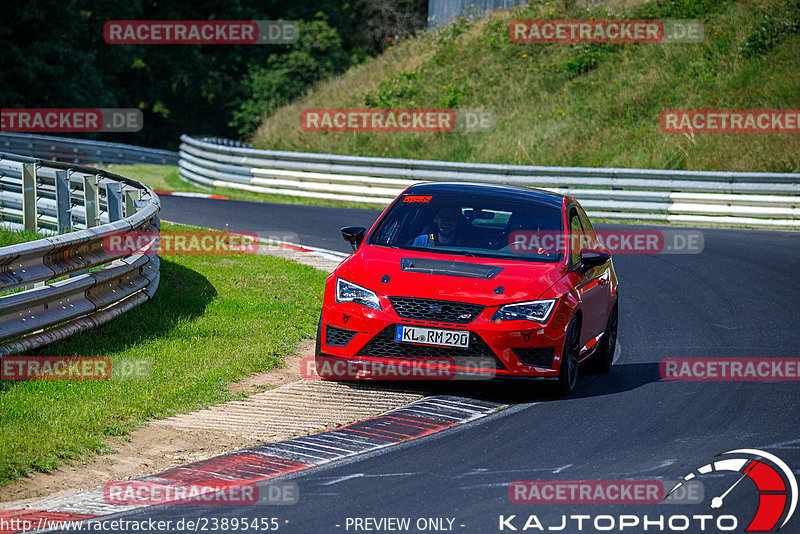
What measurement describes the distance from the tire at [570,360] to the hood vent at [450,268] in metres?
0.78

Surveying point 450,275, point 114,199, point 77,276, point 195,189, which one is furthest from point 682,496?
point 195,189

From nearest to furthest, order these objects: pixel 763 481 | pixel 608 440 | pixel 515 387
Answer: pixel 763 481 → pixel 608 440 → pixel 515 387

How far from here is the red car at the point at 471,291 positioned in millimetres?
8195

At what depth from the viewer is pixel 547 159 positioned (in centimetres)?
2962

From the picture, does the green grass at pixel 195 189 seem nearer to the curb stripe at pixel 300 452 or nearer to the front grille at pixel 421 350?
the front grille at pixel 421 350

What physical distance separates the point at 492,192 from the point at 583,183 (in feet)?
47.4

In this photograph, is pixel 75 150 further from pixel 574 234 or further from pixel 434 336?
pixel 434 336

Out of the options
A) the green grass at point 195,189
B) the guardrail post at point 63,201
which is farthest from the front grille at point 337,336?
the green grass at point 195,189

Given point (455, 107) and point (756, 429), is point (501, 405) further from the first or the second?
point (455, 107)

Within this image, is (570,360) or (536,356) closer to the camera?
(536,356)

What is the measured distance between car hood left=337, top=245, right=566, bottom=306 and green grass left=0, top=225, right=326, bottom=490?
1406 mm

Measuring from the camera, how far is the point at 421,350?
8242mm

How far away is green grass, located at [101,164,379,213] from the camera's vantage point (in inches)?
1014

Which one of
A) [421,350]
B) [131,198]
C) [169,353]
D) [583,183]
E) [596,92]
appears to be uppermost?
[596,92]
